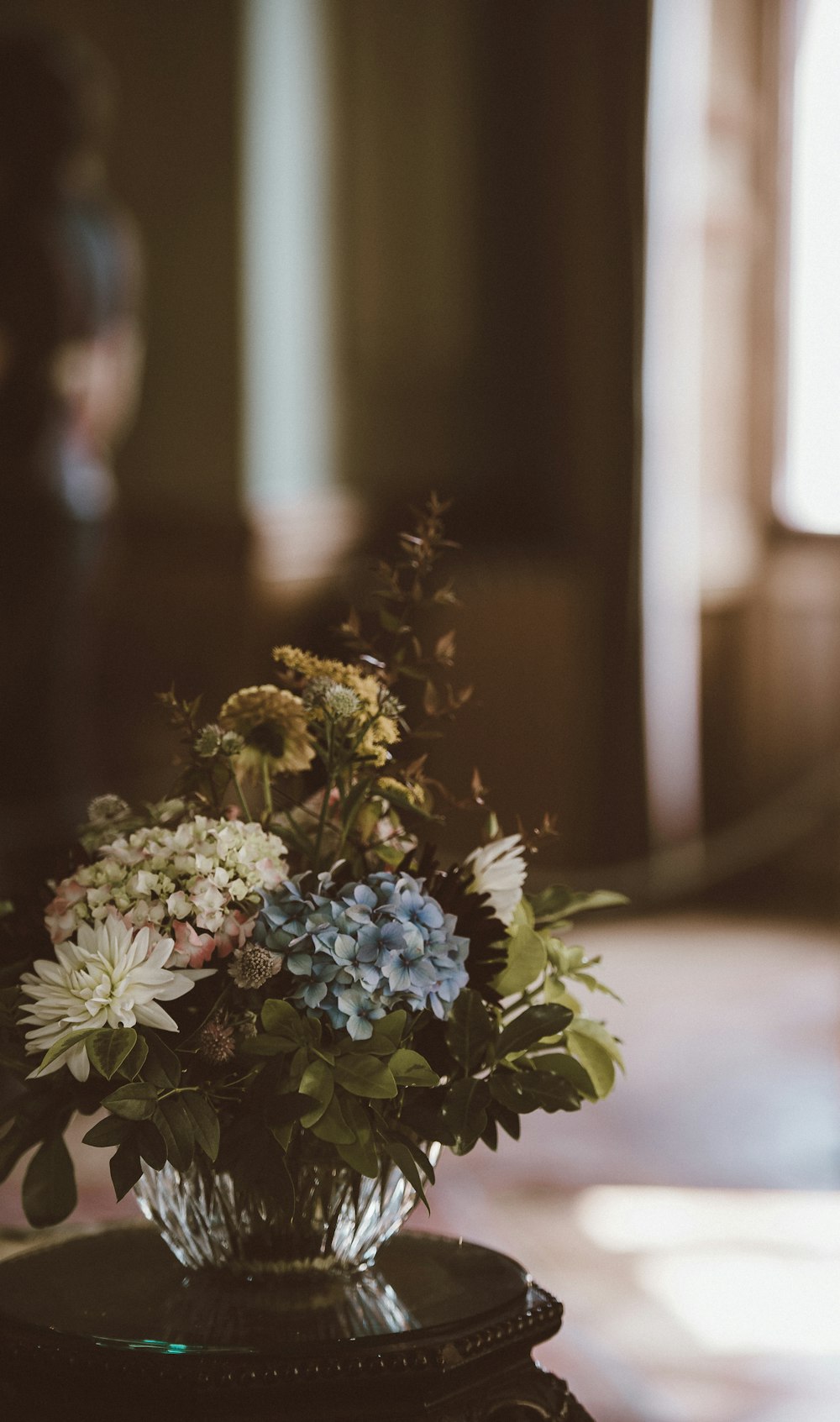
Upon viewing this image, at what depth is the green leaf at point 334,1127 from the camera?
3.60 ft

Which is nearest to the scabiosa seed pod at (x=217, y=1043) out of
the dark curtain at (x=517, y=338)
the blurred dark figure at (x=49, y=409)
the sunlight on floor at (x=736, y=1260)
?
the sunlight on floor at (x=736, y=1260)

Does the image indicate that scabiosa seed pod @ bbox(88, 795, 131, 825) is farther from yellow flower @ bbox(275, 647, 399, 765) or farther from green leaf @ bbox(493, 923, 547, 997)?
green leaf @ bbox(493, 923, 547, 997)

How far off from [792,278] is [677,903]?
6.74 ft

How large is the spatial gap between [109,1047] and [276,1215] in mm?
→ 182

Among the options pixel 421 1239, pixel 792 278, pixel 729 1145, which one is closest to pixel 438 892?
Answer: pixel 421 1239

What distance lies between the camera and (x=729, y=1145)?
3.36 m

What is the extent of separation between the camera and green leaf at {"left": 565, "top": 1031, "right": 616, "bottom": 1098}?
4.15ft

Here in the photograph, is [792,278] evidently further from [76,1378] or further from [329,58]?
[76,1378]

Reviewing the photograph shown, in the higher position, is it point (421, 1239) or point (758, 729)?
point (421, 1239)

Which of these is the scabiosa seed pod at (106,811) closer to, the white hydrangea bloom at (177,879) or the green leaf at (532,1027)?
the white hydrangea bloom at (177,879)

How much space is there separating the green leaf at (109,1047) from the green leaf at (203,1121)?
49 millimetres

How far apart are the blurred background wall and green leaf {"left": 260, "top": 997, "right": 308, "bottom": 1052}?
4162mm

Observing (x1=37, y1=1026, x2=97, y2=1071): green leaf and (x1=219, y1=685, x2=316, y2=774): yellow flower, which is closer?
(x1=37, y1=1026, x2=97, y2=1071): green leaf

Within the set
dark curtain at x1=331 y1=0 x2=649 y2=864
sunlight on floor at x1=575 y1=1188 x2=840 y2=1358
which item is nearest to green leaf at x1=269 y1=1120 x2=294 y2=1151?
sunlight on floor at x1=575 y1=1188 x2=840 y2=1358
